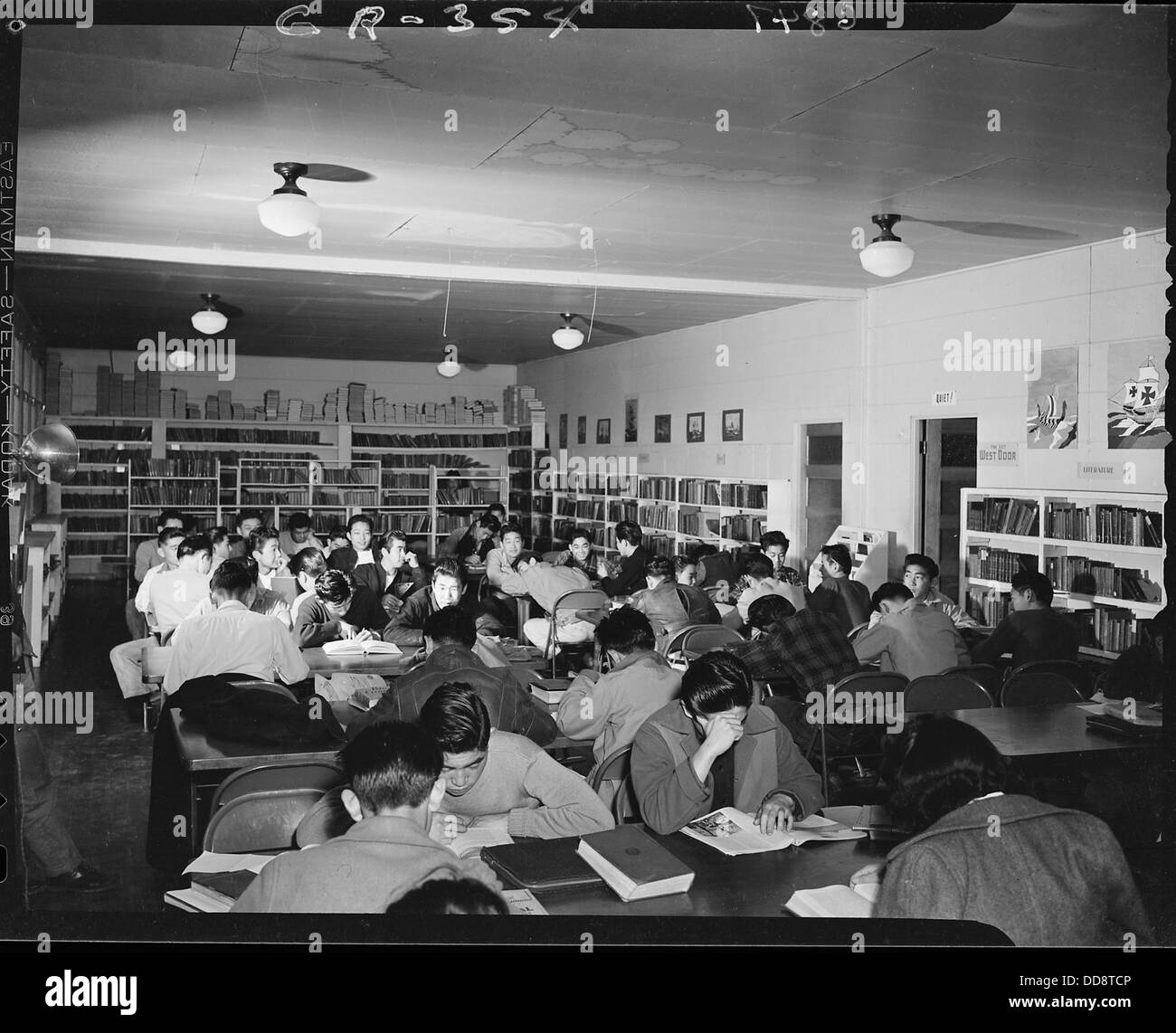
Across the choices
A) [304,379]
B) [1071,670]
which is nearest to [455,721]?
[1071,670]

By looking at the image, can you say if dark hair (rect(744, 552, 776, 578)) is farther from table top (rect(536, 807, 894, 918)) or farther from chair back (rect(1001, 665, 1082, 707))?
table top (rect(536, 807, 894, 918))

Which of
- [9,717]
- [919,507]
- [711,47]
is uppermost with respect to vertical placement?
[711,47]

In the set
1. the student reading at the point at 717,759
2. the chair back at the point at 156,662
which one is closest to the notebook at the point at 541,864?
the student reading at the point at 717,759

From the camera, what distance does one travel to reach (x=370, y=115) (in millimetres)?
4250

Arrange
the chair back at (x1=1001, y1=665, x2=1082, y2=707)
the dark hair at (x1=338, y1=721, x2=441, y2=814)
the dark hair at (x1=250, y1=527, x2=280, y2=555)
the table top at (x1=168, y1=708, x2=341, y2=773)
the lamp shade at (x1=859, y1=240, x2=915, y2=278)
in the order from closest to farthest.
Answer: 1. the dark hair at (x1=338, y1=721, x2=441, y2=814)
2. the table top at (x1=168, y1=708, x2=341, y2=773)
3. the chair back at (x1=1001, y1=665, x2=1082, y2=707)
4. the lamp shade at (x1=859, y1=240, x2=915, y2=278)
5. the dark hair at (x1=250, y1=527, x2=280, y2=555)

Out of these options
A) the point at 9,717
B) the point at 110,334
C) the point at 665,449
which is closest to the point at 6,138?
the point at 9,717

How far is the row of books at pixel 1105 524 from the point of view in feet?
20.1

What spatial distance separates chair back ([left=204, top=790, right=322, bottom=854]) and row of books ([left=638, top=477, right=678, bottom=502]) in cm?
828

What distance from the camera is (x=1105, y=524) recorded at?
20.9 ft

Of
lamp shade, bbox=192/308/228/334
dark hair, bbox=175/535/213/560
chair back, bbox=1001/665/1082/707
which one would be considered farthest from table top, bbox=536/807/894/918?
lamp shade, bbox=192/308/228/334

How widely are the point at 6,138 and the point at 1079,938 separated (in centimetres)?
336

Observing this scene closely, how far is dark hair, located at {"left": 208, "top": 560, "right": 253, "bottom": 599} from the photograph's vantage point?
199 inches

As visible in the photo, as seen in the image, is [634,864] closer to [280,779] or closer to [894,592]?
[280,779]

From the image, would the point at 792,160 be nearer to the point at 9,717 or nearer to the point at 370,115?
the point at 370,115
